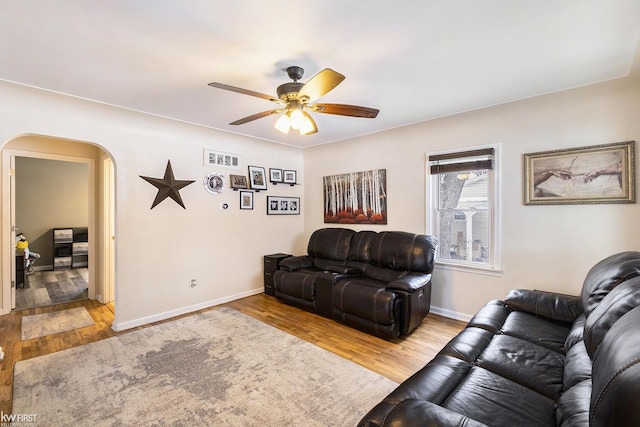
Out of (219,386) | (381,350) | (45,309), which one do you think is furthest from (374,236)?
(45,309)

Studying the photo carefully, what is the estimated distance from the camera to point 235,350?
2.75m

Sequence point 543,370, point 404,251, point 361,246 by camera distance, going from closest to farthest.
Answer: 1. point 543,370
2. point 404,251
3. point 361,246

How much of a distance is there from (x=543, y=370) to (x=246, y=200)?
399 centimetres

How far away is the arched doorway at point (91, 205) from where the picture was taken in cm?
370

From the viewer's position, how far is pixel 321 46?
6.47 feet

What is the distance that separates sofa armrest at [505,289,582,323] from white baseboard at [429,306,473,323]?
3.59 feet

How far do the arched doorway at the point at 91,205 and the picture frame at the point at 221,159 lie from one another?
1.22 m

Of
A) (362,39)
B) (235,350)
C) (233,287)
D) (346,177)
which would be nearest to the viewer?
(362,39)

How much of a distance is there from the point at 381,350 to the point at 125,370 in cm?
230

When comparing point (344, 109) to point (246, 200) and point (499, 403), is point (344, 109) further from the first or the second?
point (246, 200)

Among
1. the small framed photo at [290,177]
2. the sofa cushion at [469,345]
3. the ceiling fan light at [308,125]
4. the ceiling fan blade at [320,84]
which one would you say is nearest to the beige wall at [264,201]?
the small framed photo at [290,177]

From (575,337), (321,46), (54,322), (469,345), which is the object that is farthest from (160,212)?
(575,337)

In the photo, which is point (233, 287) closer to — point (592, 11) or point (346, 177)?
point (346, 177)

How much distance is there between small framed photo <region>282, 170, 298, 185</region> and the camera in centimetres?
505
